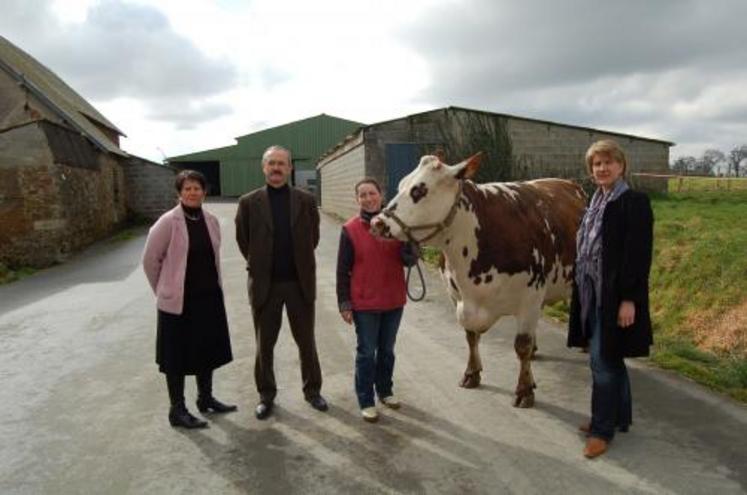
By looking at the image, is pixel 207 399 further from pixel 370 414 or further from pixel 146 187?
pixel 146 187

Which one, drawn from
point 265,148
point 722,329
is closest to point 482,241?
point 722,329

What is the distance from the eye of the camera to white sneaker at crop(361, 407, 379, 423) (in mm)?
4695

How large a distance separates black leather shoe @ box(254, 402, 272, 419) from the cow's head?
65.9 inches

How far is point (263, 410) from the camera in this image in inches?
192

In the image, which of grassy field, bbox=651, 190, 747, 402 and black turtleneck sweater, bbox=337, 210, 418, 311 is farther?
grassy field, bbox=651, 190, 747, 402

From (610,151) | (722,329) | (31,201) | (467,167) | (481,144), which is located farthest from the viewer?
(481,144)

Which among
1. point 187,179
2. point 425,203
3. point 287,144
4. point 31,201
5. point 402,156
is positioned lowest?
point 425,203

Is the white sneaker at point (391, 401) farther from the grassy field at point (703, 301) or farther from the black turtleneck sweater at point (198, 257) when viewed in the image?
the grassy field at point (703, 301)

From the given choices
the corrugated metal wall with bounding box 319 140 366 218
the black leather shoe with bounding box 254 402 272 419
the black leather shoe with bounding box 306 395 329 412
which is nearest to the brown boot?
the black leather shoe with bounding box 306 395 329 412

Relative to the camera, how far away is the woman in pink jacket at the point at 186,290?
465 centimetres

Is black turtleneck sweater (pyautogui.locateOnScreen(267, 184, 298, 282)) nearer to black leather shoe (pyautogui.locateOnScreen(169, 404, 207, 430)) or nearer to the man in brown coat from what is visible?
the man in brown coat

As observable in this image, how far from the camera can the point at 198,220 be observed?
4.80m

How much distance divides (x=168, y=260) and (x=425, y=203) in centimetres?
193

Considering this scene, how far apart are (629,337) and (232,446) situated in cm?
272
